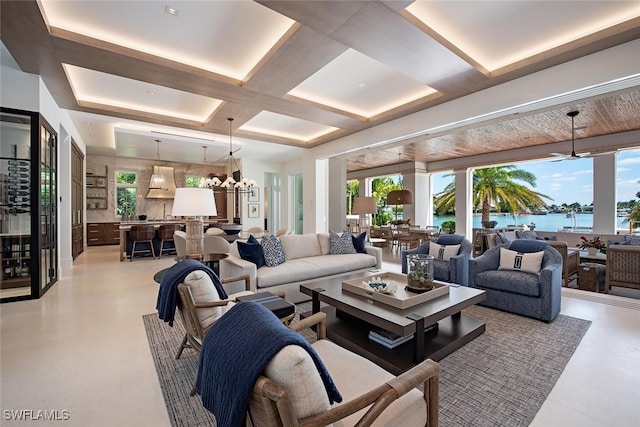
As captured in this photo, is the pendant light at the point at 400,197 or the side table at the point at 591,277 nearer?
the side table at the point at 591,277

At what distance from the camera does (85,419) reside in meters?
1.75

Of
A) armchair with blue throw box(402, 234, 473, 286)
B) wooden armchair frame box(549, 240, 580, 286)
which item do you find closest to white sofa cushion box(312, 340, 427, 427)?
armchair with blue throw box(402, 234, 473, 286)

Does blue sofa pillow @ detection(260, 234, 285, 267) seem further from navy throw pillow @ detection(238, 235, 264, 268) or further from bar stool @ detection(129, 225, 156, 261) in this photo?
bar stool @ detection(129, 225, 156, 261)

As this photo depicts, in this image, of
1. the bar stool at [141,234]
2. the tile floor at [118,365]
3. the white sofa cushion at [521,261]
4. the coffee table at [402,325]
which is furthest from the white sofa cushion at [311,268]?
the bar stool at [141,234]

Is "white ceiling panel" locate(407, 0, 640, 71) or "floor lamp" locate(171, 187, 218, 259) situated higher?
"white ceiling panel" locate(407, 0, 640, 71)

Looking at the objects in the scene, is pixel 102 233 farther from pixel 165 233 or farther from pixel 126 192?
pixel 165 233

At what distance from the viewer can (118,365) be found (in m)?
2.33

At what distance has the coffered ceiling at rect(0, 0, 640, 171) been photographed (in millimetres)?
2688

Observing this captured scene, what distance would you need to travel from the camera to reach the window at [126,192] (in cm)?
991

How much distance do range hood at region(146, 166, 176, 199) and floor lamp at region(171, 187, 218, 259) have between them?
24.5 ft

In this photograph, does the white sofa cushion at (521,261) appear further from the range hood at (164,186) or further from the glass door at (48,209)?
the range hood at (164,186)

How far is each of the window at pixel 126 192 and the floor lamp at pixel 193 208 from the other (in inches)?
313

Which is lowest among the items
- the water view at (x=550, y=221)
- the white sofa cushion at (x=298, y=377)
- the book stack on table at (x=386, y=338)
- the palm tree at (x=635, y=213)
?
the book stack on table at (x=386, y=338)

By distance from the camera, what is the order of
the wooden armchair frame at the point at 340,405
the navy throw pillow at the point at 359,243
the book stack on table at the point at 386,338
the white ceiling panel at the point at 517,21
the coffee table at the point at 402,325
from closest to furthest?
the wooden armchair frame at the point at 340,405, the coffee table at the point at 402,325, the book stack on table at the point at 386,338, the white ceiling panel at the point at 517,21, the navy throw pillow at the point at 359,243
